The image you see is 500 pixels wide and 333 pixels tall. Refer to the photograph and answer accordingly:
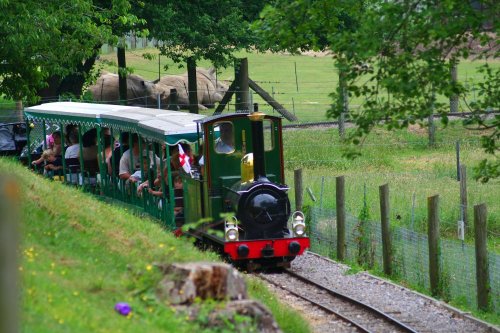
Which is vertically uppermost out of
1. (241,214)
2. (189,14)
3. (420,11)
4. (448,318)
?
(189,14)

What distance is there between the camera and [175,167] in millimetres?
18031

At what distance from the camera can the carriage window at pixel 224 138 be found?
16.6 m

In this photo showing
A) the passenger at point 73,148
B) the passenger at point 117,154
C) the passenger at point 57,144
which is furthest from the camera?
the passenger at point 57,144

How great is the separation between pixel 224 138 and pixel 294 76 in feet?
137

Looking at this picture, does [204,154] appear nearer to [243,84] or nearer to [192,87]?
[243,84]

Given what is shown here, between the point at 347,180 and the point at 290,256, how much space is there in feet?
33.4

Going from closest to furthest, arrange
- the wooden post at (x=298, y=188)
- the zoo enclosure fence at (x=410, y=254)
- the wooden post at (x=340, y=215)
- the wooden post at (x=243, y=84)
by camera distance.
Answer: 1. the zoo enclosure fence at (x=410, y=254)
2. the wooden post at (x=340, y=215)
3. the wooden post at (x=298, y=188)
4. the wooden post at (x=243, y=84)

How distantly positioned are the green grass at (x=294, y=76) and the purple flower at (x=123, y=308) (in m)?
31.9

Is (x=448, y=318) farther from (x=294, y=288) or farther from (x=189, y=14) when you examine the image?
(x=189, y=14)

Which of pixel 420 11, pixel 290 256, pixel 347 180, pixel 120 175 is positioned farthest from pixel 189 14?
pixel 420 11

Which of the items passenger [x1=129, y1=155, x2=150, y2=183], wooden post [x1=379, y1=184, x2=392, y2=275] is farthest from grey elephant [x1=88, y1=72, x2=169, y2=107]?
wooden post [x1=379, y1=184, x2=392, y2=275]

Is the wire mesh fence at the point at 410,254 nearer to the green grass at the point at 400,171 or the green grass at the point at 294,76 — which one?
the green grass at the point at 400,171

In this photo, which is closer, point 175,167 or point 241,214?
point 241,214

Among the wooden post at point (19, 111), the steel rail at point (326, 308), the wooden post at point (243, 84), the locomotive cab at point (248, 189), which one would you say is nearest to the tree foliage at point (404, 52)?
the steel rail at point (326, 308)
